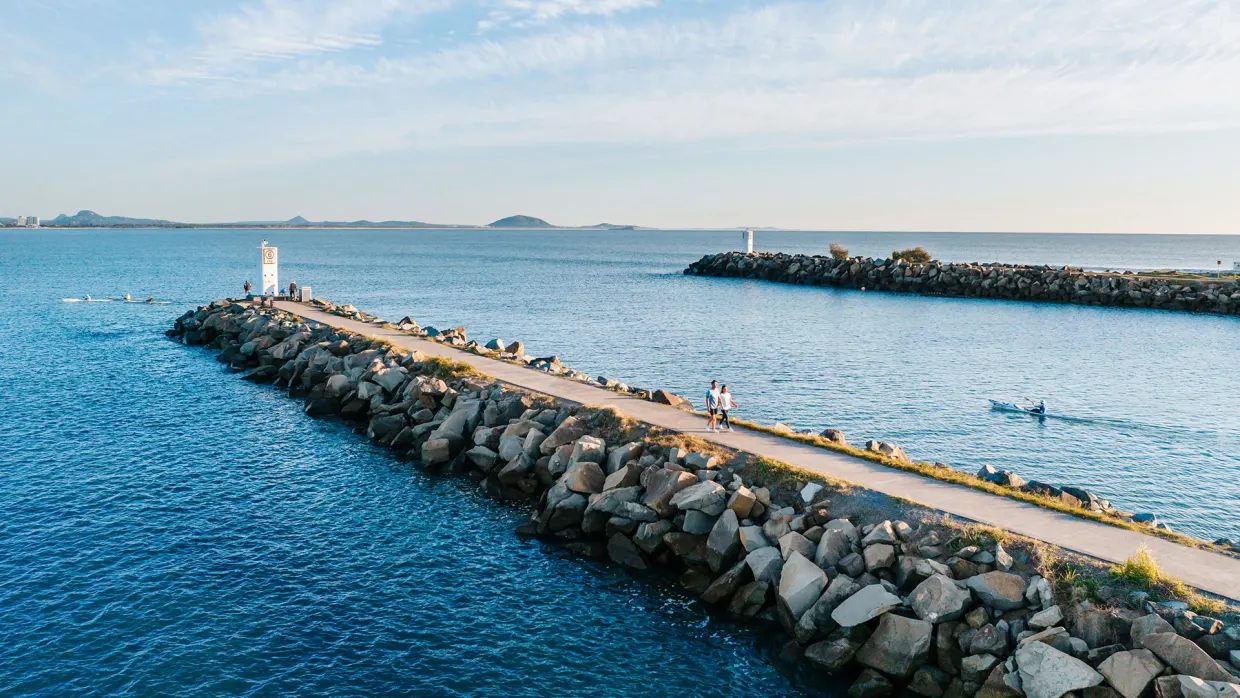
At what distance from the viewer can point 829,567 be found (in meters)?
20.2

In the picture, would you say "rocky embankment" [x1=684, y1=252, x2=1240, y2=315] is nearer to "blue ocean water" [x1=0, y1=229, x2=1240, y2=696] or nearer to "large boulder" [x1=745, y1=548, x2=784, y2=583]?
"blue ocean water" [x1=0, y1=229, x2=1240, y2=696]

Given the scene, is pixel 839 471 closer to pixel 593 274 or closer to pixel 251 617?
pixel 251 617

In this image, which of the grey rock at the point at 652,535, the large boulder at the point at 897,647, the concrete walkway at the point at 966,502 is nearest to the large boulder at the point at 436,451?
the concrete walkway at the point at 966,502

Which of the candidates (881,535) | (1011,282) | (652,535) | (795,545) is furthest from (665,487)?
(1011,282)

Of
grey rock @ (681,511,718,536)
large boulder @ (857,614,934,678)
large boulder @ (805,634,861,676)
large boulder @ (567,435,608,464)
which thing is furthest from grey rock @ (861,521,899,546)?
large boulder @ (567,435,608,464)

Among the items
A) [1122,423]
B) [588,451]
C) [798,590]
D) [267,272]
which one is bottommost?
[798,590]

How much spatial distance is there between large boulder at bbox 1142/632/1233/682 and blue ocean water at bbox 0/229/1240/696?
6683mm

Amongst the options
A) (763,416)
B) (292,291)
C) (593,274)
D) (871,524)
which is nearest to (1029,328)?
(763,416)

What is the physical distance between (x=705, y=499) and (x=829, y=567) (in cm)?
437

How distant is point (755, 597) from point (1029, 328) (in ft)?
195

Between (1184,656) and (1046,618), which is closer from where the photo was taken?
(1184,656)

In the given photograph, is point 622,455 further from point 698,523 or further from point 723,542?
point 723,542

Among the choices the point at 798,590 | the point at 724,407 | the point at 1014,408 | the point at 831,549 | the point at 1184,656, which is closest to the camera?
the point at 1184,656

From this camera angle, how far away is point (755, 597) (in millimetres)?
20734
